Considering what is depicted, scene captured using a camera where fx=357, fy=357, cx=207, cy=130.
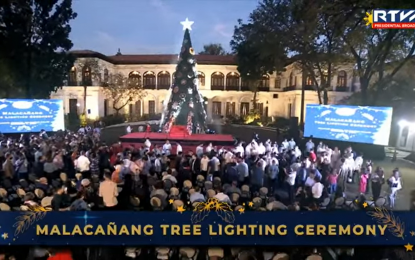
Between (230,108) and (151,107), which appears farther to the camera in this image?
(151,107)

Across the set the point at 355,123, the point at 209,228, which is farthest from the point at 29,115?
the point at 355,123

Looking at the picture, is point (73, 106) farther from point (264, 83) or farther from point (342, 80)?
point (342, 80)

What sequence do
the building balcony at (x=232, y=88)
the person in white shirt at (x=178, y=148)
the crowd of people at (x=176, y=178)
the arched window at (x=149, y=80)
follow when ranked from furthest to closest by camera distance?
1. the person in white shirt at (x=178, y=148)
2. the arched window at (x=149, y=80)
3. the building balcony at (x=232, y=88)
4. the crowd of people at (x=176, y=178)

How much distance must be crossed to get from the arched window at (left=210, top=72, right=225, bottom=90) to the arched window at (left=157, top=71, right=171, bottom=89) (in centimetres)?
176

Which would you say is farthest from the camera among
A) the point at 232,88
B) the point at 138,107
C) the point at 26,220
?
the point at 138,107

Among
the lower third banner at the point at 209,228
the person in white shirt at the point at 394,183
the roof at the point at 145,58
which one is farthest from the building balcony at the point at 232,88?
the person in white shirt at the point at 394,183

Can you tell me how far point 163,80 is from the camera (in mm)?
13062

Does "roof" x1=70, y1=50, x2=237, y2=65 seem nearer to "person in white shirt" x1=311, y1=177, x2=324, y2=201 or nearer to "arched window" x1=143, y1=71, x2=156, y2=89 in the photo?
"arched window" x1=143, y1=71, x2=156, y2=89

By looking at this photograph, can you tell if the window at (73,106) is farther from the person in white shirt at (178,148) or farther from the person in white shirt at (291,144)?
the person in white shirt at (291,144)

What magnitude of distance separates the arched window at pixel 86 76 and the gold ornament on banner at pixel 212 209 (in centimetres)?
548

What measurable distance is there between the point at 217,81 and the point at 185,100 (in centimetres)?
313

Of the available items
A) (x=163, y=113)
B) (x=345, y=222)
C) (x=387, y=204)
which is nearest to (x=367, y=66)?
(x=387, y=204)

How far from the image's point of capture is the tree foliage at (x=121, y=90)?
10930 mm

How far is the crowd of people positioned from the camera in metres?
8.28
